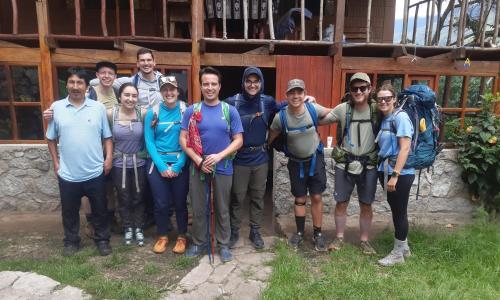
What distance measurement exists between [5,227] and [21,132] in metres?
1.38

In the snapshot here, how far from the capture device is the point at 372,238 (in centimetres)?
445

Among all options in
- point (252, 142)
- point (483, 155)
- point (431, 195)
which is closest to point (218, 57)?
point (252, 142)

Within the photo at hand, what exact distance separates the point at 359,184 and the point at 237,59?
2602 millimetres

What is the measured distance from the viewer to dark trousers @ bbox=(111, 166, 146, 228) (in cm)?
381

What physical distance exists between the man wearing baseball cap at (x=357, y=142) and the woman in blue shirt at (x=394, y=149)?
120mm

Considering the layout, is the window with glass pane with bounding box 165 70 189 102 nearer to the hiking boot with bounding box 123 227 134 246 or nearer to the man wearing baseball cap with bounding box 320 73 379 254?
the hiking boot with bounding box 123 227 134 246

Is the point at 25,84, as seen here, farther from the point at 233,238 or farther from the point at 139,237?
the point at 233,238

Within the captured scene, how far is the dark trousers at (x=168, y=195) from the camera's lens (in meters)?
3.70

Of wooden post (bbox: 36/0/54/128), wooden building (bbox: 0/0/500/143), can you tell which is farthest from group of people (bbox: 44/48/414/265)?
wooden post (bbox: 36/0/54/128)

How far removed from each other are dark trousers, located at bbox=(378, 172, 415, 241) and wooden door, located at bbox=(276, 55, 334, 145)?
7.07 feet

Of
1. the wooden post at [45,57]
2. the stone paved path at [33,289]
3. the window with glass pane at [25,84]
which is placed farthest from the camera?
the window with glass pane at [25,84]

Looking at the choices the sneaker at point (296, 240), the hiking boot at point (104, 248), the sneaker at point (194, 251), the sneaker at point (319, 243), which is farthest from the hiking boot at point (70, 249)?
the sneaker at point (319, 243)

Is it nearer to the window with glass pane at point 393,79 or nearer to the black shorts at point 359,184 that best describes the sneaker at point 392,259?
the black shorts at point 359,184

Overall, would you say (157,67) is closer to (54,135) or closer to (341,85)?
(54,135)
